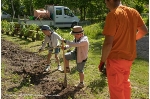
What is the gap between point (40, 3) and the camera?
33031mm

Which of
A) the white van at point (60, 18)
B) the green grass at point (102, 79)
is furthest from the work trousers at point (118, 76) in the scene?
the white van at point (60, 18)

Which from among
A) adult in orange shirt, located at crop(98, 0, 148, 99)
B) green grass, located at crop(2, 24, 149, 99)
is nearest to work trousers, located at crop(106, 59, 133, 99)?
adult in orange shirt, located at crop(98, 0, 148, 99)

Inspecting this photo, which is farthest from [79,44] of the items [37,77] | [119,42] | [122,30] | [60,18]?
[60,18]

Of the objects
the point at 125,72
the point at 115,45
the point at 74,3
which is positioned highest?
the point at 74,3

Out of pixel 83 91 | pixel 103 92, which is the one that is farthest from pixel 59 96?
pixel 103 92

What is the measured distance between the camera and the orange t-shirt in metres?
3.53

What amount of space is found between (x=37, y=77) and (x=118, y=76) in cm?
344

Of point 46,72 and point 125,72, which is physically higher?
point 125,72

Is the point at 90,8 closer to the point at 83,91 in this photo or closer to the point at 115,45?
the point at 83,91

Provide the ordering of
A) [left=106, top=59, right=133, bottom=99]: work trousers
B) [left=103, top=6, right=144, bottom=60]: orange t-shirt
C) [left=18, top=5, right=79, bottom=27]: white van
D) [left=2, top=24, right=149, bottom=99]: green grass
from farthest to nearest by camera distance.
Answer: [left=18, top=5, right=79, bottom=27]: white van → [left=2, top=24, right=149, bottom=99]: green grass → [left=106, top=59, right=133, bottom=99]: work trousers → [left=103, top=6, right=144, bottom=60]: orange t-shirt

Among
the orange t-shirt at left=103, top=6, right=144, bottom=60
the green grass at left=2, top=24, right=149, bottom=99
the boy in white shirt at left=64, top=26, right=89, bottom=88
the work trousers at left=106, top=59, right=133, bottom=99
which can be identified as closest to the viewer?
the orange t-shirt at left=103, top=6, right=144, bottom=60

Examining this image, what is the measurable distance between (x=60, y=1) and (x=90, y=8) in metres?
6.31

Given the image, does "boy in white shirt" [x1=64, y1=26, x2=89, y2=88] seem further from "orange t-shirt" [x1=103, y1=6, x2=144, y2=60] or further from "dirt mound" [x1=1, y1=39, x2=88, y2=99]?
"orange t-shirt" [x1=103, y1=6, x2=144, y2=60]

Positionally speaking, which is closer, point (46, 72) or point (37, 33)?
Answer: point (46, 72)
